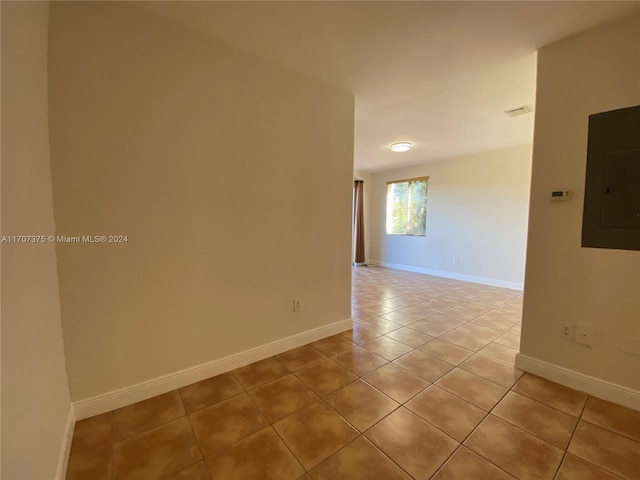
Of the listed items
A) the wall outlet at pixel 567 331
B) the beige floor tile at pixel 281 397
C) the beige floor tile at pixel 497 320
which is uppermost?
the wall outlet at pixel 567 331

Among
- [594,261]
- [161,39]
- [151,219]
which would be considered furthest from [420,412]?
[161,39]

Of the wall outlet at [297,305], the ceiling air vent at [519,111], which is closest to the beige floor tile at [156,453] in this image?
the wall outlet at [297,305]

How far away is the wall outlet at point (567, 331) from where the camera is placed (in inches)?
67.7

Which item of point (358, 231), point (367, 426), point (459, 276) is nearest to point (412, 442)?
point (367, 426)

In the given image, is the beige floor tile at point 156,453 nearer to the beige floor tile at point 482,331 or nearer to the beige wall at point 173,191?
the beige wall at point 173,191

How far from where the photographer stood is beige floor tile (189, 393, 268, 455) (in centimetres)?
128

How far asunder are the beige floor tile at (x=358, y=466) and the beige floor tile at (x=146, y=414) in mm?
880

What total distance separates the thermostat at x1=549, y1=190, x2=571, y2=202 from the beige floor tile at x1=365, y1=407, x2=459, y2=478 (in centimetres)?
165

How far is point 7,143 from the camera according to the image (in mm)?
802

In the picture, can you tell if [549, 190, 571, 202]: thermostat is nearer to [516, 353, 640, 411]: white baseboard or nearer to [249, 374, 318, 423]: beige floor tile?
[516, 353, 640, 411]: white baseboard

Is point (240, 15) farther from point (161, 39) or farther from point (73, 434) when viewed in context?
point (73, 434)

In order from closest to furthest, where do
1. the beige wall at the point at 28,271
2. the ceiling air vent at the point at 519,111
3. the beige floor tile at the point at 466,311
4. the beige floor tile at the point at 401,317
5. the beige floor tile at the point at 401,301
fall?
the beige wall at the point at 28,271 < the ceiling air vent at the point at 519,111 < the beige floor tile at the point at 401,317 < the beige floor tile at the point at 466,311 < the beige floor tile at the point at 401,301

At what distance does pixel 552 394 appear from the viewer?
1.65 m

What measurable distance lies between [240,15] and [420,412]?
100 inches
